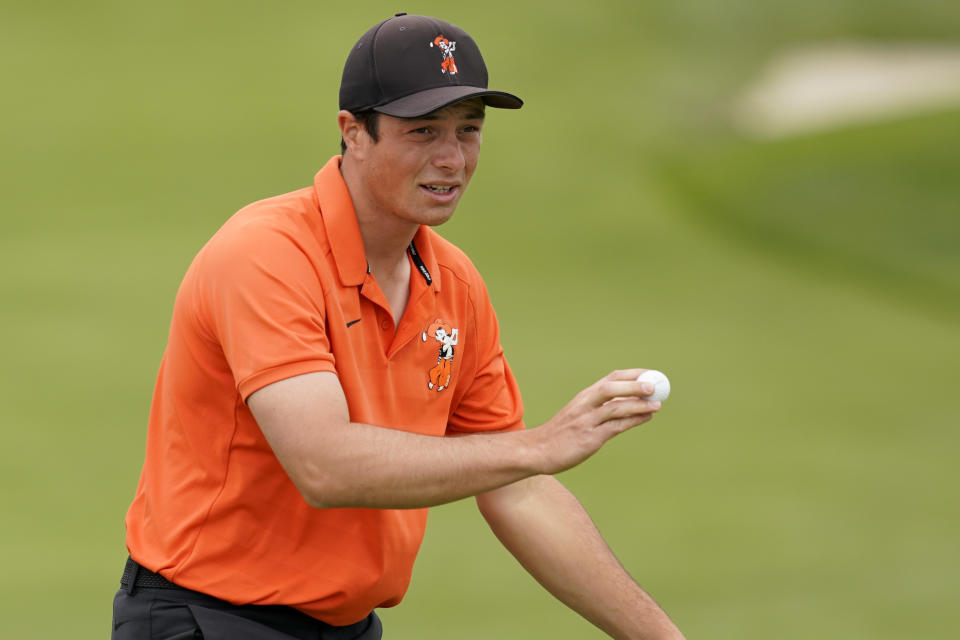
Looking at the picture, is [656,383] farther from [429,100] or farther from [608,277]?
[608,277]

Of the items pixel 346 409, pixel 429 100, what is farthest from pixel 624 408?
pixel 429 100

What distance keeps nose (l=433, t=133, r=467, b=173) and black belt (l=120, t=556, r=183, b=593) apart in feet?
3.81

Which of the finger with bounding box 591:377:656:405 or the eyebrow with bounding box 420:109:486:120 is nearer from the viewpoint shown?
the finger with bounding box 591:377:656:405

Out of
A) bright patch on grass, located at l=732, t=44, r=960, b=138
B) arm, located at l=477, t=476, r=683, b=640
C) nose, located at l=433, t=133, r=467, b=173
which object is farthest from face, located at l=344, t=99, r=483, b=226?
bright patch on grass, located at l=732, t=44, r=960, b=138

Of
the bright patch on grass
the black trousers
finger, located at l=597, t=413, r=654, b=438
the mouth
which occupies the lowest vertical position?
the black trousers

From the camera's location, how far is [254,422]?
10.9 ft

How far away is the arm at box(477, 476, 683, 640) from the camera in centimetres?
371

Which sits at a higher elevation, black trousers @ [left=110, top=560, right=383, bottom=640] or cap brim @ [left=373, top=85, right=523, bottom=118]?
cap brim @ [left=373, top=85, right=523, bottom=118]

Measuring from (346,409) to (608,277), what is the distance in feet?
32.1

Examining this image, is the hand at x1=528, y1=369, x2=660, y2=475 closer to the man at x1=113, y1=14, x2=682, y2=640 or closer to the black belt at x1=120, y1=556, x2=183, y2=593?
the man at x1=113, y1=14, x2=682, y2=640

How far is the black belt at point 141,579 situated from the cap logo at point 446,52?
53.3 inches

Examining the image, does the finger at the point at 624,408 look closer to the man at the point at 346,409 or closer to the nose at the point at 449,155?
the man at the point at 346,409

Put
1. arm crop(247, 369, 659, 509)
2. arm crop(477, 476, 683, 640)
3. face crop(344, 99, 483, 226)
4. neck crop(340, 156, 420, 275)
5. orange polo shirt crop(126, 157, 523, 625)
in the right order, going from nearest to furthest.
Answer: arm crop(247, 369, 659, 509) → orange polo shirt crop(126, 157, 523, 625) → face crop(344, 99, 483, 226) → neck crop(340, 156, 420, 275) → arm crop(477, 476, 683, 640)

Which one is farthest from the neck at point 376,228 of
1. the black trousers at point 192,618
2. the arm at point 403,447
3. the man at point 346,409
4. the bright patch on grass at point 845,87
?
the bright patch on grass at point 845,87
